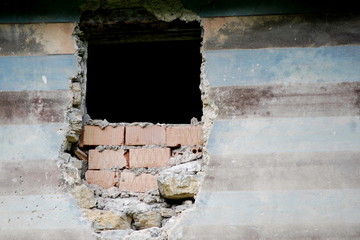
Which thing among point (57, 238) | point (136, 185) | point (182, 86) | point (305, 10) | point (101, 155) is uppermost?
point (182, 86)

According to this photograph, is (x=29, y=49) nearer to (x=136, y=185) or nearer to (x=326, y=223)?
(x=136, y=185)

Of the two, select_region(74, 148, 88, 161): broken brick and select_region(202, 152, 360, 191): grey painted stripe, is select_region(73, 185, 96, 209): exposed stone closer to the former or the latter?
select_region(74, 148, 88, 161): broken brick

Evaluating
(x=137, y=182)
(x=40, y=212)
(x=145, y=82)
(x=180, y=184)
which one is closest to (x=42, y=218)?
(x=40, y=212)

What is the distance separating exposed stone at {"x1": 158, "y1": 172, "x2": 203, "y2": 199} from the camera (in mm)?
2355

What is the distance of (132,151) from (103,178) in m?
0.24

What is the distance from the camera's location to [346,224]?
2.23 meters

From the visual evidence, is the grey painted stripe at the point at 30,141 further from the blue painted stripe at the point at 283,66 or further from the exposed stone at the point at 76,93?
the blue painted stripe at the point at 283,66

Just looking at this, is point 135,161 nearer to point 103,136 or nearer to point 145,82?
point 103,136

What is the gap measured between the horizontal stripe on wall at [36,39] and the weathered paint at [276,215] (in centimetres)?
128

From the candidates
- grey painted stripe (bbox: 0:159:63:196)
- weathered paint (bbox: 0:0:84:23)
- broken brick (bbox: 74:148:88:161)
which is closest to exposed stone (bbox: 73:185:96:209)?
grey painted stripe (bbox: 0:159:63:196)

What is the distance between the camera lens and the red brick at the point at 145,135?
2547 millimetres

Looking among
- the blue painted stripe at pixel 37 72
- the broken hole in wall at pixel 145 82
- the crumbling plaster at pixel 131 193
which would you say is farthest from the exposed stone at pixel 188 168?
the broken hole in wall at pixel 145 82

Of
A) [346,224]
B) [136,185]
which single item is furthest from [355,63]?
[136,185]

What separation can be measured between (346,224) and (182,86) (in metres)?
2.39
